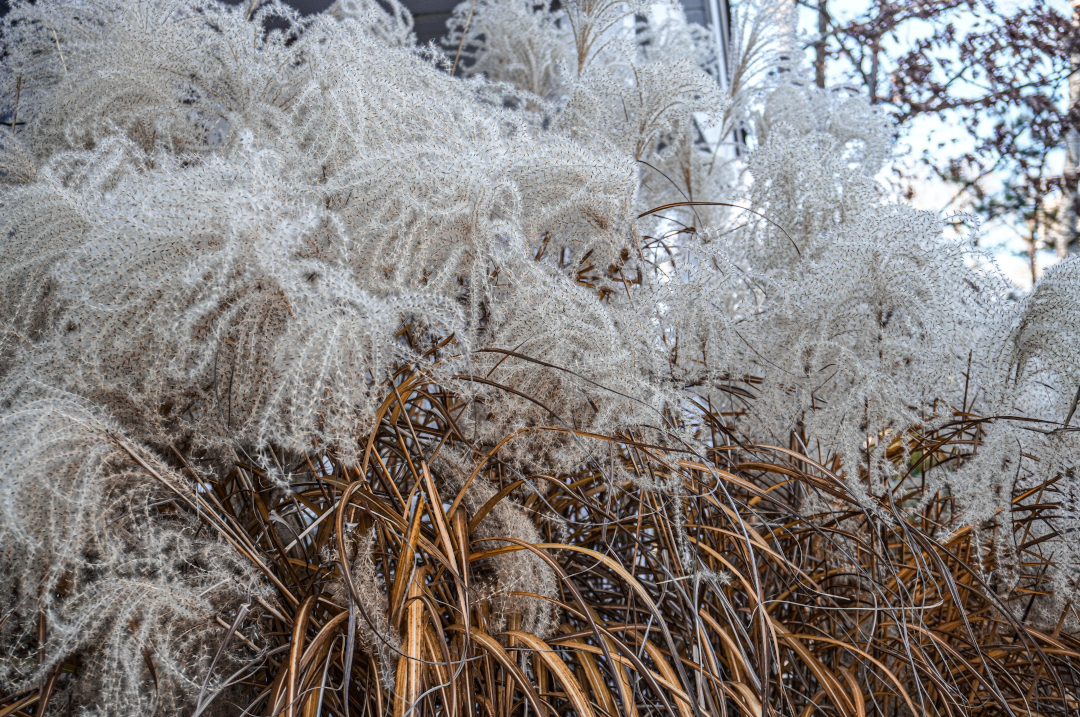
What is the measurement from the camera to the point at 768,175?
1.56m

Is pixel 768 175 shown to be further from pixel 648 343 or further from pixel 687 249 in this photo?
pixel 648 343

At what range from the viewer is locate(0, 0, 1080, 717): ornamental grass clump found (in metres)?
0.85

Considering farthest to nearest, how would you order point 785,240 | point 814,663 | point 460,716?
point 785,240, point 814,663, point 460,716

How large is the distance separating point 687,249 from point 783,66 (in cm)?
116

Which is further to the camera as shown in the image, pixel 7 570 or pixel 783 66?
pixel 783 66

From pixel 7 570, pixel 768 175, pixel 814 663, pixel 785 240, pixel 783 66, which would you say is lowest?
pixel 7 570

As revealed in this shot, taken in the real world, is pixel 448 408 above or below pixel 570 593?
above

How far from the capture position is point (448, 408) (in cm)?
122

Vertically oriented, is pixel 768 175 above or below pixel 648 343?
above

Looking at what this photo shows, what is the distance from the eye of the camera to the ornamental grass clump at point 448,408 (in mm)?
850

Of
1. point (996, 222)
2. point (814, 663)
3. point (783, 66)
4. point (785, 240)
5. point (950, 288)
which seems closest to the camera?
point (814, 663)

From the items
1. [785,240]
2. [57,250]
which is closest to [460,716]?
[57,250]

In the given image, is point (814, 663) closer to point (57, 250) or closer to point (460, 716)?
point (460, 716)

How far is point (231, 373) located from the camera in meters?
0.96
